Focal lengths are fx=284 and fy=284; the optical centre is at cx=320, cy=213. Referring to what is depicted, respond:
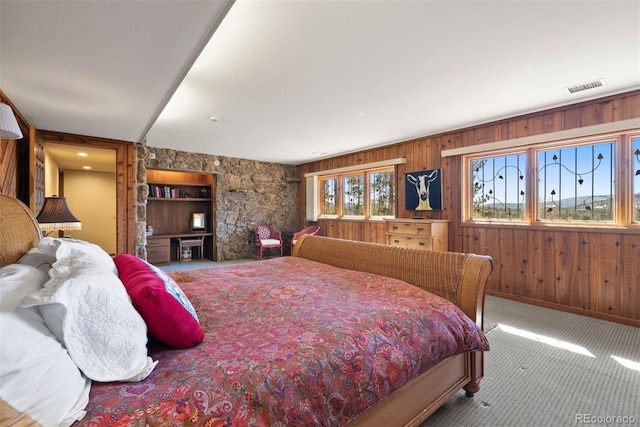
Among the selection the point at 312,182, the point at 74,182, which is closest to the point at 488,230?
the point at 312,182

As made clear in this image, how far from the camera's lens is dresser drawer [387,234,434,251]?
4062 mm

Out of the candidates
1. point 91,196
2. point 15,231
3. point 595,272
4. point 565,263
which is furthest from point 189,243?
point 595,272

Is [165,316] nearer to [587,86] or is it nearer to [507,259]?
[587,86]

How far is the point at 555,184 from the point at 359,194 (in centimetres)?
331

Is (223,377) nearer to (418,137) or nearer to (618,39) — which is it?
(618,39)

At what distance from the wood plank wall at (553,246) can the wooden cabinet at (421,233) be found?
0.71 ft

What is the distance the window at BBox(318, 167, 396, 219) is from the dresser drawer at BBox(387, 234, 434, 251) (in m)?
0.90

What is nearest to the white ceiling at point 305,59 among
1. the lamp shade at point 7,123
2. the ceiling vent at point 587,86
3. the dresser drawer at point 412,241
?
the ceiling vent at point 587,86

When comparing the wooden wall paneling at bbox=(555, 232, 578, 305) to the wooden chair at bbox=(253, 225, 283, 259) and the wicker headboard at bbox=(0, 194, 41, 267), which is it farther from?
the wooden chair at bbox=(253, 225, 283, 259)

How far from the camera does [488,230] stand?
12.9 feet

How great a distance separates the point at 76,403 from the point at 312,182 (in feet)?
20.5

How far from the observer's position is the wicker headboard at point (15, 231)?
1306 millimetres

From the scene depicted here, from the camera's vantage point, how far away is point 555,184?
344 cm

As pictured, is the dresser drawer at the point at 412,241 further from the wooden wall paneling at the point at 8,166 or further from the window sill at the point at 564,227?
the wooden wall paneling at the point at 8,166
